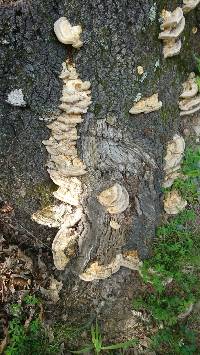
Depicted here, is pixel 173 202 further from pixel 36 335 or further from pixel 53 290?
pixel 36 335

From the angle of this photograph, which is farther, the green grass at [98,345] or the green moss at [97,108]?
the green grass at [98,345]

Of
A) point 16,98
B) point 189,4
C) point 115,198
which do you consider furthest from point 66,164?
point 189,4

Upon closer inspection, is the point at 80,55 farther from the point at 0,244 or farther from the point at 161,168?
the point at 0,244

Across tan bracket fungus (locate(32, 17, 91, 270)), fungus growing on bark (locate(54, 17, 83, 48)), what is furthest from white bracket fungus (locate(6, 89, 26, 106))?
fungus growing on bark (locate(54, 17, 83, 48))

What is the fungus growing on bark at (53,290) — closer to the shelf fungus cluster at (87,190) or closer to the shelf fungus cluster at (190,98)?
the shelf fungus cluster at (87,190)

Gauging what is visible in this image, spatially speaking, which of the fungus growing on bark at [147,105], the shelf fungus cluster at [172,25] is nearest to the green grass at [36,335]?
the fungus growing on bark at [147,105]

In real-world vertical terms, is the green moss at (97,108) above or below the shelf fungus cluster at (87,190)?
above

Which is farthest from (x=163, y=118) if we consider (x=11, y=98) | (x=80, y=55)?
(x=11, y=98)
